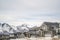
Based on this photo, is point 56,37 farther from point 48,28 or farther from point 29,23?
point 29,23

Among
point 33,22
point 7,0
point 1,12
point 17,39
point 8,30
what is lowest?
point 17,39

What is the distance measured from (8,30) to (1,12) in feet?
0.98

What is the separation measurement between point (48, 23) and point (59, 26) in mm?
178

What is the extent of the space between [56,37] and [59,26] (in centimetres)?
18

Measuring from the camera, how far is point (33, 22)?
1796 millimetres

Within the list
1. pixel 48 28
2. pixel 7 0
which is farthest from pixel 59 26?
pixel 7 0

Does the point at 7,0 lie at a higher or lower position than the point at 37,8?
higher

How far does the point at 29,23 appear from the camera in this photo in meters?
1.79

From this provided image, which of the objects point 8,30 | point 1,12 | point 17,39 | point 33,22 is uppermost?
point 1,12

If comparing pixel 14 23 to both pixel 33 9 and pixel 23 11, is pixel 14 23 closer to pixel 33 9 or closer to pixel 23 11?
pixel 23 11

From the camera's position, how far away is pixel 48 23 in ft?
5.89

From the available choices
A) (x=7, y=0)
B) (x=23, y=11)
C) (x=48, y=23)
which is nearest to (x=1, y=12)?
(x=7, y=0)

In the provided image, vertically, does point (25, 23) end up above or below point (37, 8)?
below

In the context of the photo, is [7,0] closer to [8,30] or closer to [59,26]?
[8,30]
